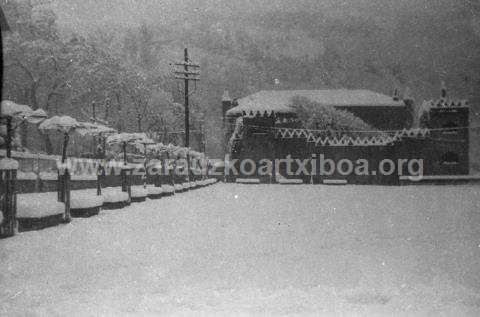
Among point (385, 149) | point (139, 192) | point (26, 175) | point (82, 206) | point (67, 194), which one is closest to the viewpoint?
point (67, 194)

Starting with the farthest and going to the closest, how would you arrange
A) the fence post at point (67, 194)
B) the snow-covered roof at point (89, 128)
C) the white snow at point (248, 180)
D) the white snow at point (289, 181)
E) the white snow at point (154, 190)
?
the white snow at point (248, 180), the white snow at point (289, 181), the white snow at point (154, 190), the snow-covered roof at point (89, 128), the fence post at point (67, 194)

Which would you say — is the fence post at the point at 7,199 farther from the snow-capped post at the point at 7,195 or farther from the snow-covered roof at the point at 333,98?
the snow-covered roof at the point at 333,98

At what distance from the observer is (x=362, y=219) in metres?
14.0

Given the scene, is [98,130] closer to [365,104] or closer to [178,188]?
[178,188]

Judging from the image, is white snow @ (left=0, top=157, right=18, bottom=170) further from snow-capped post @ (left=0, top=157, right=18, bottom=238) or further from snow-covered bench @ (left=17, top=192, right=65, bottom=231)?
snow-covered bench @ (left=17, top=192, right=65, bottom=231)

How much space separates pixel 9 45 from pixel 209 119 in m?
57.0

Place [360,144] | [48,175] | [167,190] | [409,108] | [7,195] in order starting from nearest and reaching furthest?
1. [7,195]
2. [48,175]
3. [167,190]
4. [360,144]
5. [409,108]

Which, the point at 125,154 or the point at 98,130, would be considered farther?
the point at 125,154

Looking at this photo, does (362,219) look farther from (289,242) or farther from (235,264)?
(235,264)

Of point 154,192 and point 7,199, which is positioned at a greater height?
point 7,199

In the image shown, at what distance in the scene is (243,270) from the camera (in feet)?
21.8

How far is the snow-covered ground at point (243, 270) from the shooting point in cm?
492

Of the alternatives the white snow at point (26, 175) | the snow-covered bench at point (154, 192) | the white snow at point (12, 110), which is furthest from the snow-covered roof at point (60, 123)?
the snow-covered bench at point (154, 192)

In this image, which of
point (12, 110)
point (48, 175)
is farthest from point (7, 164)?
point (48, 175)
